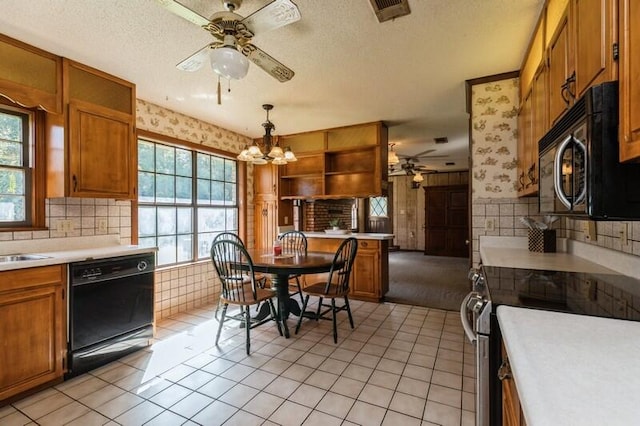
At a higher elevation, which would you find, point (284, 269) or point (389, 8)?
point (389, 8)

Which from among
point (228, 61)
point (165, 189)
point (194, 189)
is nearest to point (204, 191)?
point (194, 189)

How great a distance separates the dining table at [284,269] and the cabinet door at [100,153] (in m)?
1.41

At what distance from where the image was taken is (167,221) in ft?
12.2

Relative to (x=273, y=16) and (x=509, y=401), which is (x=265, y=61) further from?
(x=509, y=401)

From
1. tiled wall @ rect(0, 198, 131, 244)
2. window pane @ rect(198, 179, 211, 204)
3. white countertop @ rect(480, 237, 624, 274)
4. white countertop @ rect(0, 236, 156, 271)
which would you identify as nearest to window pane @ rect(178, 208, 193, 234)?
window pane @ rect(198, 179, 211, 204)

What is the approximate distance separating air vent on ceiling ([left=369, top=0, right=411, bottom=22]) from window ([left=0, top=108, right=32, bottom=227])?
9.22ft

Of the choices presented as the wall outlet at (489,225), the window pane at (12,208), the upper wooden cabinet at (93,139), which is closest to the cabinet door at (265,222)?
the upper wooden cabinet at (93,139)

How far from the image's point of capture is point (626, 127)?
0.85m

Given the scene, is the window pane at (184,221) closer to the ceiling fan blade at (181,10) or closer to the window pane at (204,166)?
the window pane at (204,166)

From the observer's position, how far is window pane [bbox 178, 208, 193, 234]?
3.87m

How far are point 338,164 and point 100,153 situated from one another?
295 centimetres

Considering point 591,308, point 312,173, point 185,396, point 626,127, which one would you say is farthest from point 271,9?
point 312,173

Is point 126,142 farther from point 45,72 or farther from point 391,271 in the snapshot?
point 391,271

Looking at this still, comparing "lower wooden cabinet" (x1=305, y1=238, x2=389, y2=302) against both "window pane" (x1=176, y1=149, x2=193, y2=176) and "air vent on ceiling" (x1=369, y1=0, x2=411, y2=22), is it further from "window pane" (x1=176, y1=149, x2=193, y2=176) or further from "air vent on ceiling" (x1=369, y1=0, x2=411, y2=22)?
"air vent on ceiling" (x1=369, y1=0, x2=411, y2=22)
